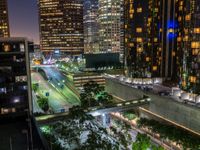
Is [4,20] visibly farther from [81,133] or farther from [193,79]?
[81,133]

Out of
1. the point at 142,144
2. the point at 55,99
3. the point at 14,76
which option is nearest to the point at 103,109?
the point at 142,144

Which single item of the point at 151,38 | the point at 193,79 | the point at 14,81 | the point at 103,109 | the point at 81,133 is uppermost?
the point at 151,38

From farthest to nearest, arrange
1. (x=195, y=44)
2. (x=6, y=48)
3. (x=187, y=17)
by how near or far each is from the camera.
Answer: (x=187, y=17)
(x=195, y=44)
(x=6, y=48)

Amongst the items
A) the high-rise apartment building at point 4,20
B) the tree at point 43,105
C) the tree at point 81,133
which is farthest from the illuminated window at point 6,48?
the high-rise apartment building at point 4,20

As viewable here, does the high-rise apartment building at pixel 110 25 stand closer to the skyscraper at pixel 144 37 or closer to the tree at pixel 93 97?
the skyscraper at pixel 144 37

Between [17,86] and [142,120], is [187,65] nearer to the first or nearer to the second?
[142,120]

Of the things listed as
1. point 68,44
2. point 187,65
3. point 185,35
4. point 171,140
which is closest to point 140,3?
point 185,35

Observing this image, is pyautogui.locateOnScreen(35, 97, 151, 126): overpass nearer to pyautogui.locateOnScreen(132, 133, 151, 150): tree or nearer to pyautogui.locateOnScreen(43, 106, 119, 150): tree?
pyautogui.locateOnScreen(43, 106, 119, 150): tree
